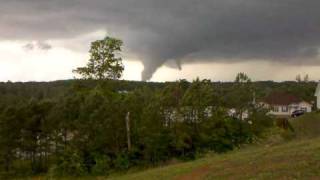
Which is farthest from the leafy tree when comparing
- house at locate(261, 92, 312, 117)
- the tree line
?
house at locate(261, 92, 312, 117)

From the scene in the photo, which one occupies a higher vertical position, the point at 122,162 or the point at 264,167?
the point at 264,167

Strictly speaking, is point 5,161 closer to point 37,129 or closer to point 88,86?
point 37,129

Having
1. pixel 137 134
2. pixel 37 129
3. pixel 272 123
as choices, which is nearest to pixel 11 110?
pixel 37 129

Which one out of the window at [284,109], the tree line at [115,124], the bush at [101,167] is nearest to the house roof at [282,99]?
the window at [284,109]

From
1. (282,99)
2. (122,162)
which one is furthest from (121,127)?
(282,99)

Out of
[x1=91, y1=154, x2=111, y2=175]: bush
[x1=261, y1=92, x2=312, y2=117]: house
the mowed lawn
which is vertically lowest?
[x1=91, y1=154, x2=111, y2=175]: bush

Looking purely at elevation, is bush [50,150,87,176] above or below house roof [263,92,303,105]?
below

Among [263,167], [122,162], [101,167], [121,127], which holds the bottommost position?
[101,167]

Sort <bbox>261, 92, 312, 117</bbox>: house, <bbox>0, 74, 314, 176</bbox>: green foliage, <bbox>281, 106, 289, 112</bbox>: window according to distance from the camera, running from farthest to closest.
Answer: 1. <bbox>281, 106, 289, 112</bbox>: window
2. <bbox>261, 92, 312, 117</bbox>: house
3. <bbox>0, 74, 314, 176</bbox>: green foliage

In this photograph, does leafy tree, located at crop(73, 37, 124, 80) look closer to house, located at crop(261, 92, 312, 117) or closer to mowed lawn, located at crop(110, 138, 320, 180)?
mowed lawn, located at crop(110, 138, 320, 180)

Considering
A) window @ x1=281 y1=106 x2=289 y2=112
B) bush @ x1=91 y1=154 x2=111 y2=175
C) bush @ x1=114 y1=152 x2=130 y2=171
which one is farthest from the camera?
window @ x1=281 y1=106 x2=289 y2=112

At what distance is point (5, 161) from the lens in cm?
5150

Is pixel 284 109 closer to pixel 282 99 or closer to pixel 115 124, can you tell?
pixel 282 99

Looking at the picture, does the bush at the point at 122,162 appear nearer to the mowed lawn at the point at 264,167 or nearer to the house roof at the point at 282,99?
the mowed lawn at the point at 264,167
